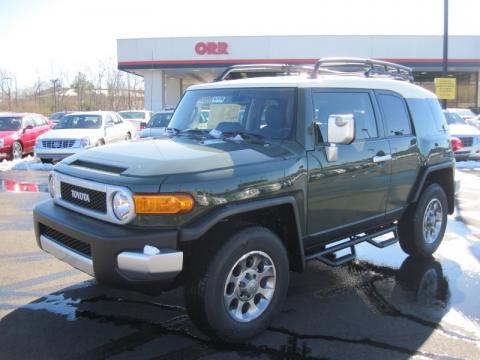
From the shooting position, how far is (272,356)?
11.8 ft

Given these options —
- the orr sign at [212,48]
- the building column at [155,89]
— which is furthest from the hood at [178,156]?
the building column at [155,89]

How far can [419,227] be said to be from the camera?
5.74 meters

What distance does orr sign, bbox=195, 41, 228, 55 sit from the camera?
32125 mm

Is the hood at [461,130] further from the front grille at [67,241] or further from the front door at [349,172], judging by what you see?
the front grille at [67,241]

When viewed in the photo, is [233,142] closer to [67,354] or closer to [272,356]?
[272,356]

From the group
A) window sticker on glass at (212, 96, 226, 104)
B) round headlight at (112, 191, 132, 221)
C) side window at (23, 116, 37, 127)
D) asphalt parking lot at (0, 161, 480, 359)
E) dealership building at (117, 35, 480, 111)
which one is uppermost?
dealership building at (117, 35, 480, 111)

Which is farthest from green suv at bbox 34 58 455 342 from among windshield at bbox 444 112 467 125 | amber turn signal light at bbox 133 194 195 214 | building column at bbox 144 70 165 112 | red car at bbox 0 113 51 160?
building column at bbox 144 70 165 112

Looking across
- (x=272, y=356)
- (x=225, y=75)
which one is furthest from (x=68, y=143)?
(x=272, y=356)

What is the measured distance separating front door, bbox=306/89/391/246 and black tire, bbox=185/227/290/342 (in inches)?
25.8

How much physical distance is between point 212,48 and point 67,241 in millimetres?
29700

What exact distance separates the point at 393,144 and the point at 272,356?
262 cm

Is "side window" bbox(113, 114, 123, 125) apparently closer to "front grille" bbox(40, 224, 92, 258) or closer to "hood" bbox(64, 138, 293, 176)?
"hood" bbox(64, 138, 293, 176)

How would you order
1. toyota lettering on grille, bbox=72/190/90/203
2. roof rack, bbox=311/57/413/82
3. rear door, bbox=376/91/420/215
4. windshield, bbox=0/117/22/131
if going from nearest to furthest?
toyota lettering on grille, bbox=72/190/90/203 → roof rack, bbox=311/57/413/82 → rear door, bbox=376/91/420/215 → windshield, bbox=0/117/22/131

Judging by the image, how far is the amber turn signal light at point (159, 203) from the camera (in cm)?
337
